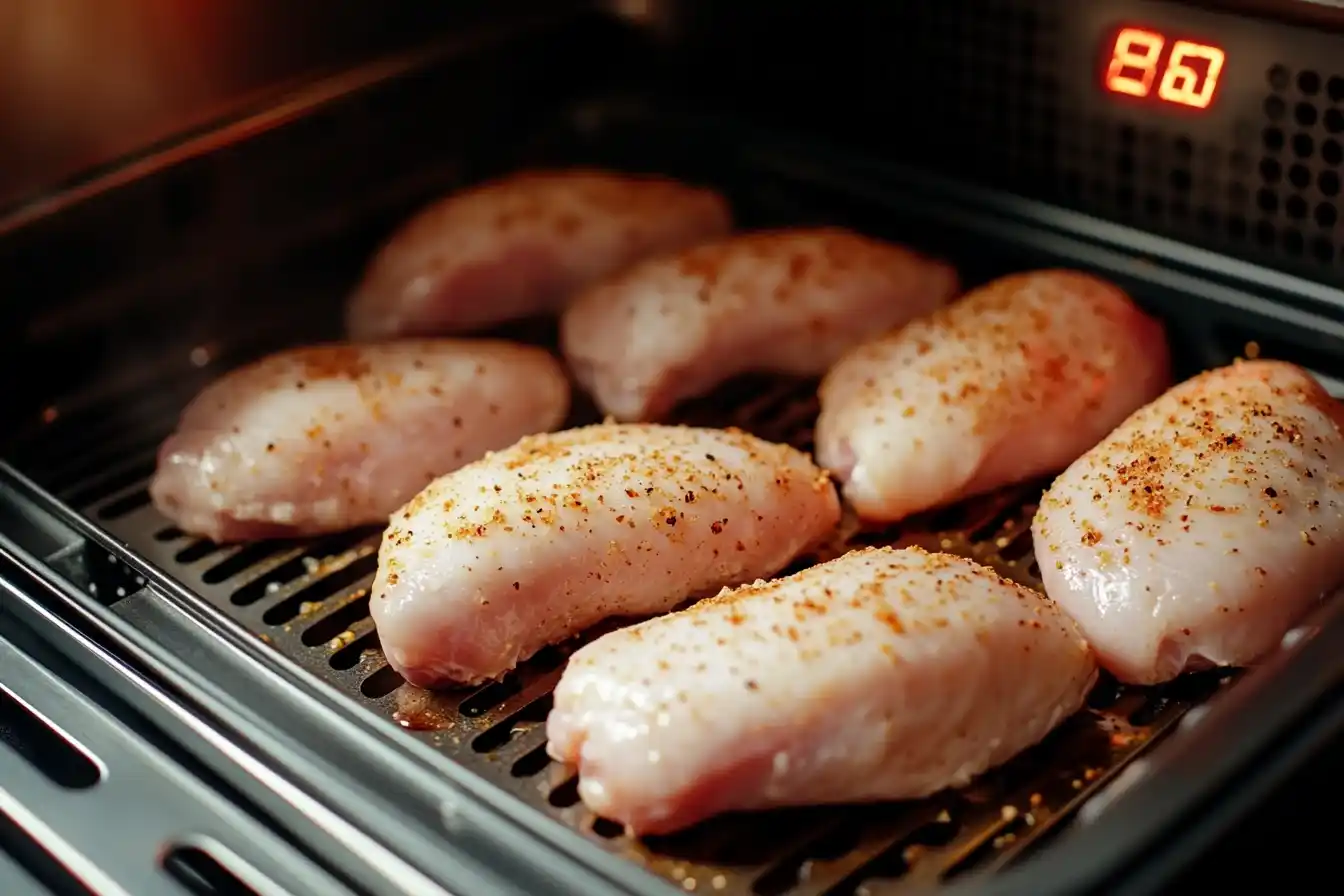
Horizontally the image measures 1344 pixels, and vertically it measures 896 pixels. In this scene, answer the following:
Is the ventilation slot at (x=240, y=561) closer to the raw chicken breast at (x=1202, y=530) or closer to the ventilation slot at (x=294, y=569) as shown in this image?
the ventilation slot at (x=294, y=569)

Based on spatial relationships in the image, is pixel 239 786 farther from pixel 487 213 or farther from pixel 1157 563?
pixel 487 213

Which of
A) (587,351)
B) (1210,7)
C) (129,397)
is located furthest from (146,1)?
(1210,7)

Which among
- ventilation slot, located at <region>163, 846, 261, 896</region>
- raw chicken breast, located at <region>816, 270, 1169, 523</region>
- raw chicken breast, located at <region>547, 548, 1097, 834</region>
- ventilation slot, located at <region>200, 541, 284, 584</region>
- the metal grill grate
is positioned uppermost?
the metal grill grate

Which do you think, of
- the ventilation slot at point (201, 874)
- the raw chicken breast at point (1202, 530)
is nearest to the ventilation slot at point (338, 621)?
the ventilation slot at point (201, 874)

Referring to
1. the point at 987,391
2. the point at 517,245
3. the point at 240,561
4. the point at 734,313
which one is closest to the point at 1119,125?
the point at 987,391

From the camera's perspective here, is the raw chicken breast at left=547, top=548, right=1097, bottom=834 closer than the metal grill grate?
Yes

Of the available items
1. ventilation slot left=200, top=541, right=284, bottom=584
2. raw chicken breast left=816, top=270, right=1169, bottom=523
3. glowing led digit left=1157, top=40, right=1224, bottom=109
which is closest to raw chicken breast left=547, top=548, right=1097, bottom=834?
raw chicken breast left=816, top=270, right=1169, bottom=523

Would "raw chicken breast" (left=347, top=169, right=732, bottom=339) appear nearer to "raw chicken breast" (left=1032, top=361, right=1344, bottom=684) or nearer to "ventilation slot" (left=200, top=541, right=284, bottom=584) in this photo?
"ventilation slot" (left=200, top=541, right=284, bottom=584)
